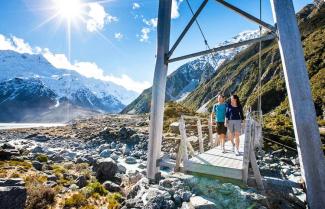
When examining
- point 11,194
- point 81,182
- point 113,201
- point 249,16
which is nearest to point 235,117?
point 249,16

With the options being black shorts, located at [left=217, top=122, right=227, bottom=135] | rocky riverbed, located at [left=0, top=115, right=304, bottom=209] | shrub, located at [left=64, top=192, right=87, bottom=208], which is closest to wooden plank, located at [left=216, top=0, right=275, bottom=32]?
rocky riverbed, located at [left=0, top=115, right=304, bottom=209]

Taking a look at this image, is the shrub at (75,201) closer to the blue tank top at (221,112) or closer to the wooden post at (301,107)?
the blue tank top at (221,112)

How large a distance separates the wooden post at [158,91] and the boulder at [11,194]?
10.3 feet

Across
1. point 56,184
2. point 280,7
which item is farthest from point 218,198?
point 56,184

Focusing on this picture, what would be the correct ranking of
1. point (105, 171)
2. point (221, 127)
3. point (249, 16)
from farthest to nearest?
point (105, 171), point (221, 127), point (249, 16)

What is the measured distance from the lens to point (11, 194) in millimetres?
6922

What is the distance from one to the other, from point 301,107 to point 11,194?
664 cm

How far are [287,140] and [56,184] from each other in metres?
16.1

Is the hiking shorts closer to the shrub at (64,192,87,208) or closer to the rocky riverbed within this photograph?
the rocky riverbed

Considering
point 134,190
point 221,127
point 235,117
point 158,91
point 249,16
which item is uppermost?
point 249,16

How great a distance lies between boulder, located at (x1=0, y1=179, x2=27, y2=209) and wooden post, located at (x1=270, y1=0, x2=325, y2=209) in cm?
635

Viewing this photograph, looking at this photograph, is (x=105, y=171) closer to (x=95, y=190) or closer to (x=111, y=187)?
(x=111, y=187)

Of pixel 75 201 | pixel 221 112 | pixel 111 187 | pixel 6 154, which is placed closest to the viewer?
→ pixel 75 201

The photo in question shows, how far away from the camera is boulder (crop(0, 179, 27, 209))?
6684 mm
